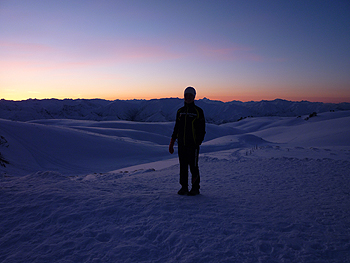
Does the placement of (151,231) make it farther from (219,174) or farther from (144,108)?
(144,108)

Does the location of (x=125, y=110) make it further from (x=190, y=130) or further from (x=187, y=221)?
(x=187, y=221)

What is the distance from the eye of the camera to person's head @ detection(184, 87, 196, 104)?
3.66 m

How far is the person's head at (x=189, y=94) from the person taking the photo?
366 centimetres

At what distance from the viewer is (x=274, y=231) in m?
2.47

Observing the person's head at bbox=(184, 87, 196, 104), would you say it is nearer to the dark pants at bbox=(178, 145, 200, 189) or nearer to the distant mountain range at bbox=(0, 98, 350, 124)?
the dark pants at bbox=(178, 145, 200, 189)

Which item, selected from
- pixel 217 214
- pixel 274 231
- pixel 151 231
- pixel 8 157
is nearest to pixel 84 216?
pixel 151 231

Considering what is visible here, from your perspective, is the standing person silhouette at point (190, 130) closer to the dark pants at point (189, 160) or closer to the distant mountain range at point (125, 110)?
the dark pants at point (189, 160)

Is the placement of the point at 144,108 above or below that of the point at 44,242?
above

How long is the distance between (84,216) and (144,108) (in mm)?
136751

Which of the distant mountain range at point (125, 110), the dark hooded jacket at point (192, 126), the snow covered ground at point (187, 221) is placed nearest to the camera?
the snow covered ground at point (187, 221)

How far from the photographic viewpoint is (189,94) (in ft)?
12.1

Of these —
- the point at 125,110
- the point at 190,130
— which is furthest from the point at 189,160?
the point at 125,110

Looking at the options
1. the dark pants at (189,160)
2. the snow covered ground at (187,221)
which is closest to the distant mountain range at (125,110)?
the snow covered ground at (187,221)

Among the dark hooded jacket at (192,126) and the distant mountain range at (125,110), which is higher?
the distant mountain range at (125,110)
